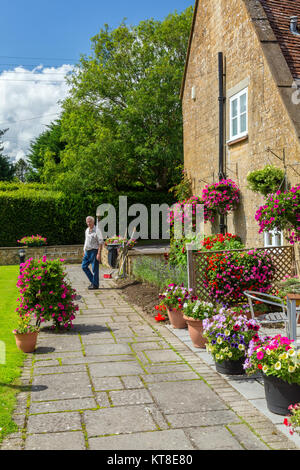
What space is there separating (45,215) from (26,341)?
54.7ft

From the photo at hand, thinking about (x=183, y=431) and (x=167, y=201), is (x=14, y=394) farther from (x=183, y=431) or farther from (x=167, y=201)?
(x=167, y=201)

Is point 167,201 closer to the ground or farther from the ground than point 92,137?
closer to the ground

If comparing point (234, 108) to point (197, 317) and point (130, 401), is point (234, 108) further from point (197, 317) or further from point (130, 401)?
point (130, 401)

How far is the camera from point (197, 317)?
20.4 ft

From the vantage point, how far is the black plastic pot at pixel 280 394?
3.88 meters

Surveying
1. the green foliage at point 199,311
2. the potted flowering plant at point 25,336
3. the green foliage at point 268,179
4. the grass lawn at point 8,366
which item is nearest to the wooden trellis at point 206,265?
the green foliage at point 268,179

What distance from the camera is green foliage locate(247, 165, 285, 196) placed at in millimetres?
9336

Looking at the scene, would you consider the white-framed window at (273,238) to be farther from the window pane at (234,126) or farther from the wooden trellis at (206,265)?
the window pane at (234,126)

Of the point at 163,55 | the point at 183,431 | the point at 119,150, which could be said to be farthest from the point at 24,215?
the point at 183,431

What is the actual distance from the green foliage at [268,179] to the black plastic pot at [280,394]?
596 centimetres

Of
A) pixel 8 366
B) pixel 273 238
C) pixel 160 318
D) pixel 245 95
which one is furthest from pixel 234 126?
pixel 8 366

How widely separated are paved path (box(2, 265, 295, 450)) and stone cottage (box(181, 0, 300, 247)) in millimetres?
4833

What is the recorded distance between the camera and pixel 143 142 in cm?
2597
